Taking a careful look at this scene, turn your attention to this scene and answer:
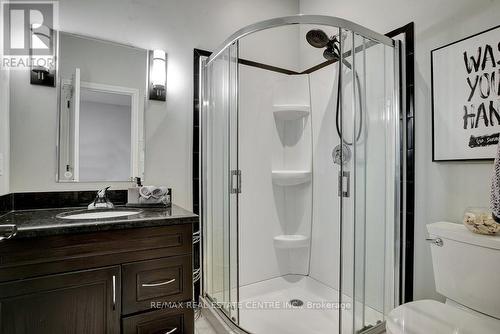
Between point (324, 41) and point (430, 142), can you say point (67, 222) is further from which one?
point (430, 142)

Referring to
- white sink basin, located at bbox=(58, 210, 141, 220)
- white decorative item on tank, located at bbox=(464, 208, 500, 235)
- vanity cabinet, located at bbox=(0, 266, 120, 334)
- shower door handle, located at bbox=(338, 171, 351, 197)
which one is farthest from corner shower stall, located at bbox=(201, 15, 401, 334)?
vanity cabinet, located at bbox=(0, 266, 120, 334)

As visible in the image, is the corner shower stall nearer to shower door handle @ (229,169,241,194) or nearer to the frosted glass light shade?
shower door handle @ (229,169,241,194)

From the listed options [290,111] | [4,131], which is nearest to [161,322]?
[4,131]

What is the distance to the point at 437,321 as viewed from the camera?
115 centimetres

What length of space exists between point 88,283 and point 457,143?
1987 mm

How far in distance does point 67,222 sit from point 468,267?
188 centimetres

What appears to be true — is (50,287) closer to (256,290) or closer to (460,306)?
(256,290)

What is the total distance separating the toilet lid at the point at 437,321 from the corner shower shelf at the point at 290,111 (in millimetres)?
1605

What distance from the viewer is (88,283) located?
1224 mm

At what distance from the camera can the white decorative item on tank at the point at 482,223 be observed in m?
1.23

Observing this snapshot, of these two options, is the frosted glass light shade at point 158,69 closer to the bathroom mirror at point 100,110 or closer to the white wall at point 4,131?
the bathroom mirror at point 100,110

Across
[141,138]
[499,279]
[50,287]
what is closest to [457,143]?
[499,279]

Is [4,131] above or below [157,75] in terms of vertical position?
below

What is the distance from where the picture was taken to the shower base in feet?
5.82
